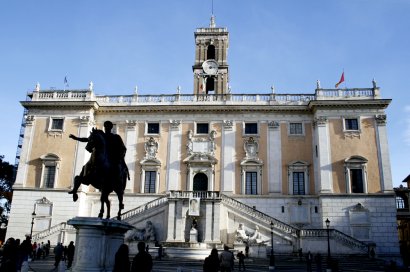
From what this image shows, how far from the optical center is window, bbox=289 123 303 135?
121 feet

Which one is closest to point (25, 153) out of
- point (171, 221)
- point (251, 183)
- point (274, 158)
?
point (171, 221)

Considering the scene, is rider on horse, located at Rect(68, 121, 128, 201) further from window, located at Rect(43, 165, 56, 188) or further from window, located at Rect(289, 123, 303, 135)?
window, located at Rect(289, 123, 303, 135)

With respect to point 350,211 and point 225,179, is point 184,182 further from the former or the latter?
point 350,211

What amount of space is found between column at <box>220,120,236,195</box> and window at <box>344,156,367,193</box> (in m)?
9.85

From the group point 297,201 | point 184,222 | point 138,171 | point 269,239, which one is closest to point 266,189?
point 297,201

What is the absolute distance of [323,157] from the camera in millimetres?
34688

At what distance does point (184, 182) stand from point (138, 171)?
14.4 ft

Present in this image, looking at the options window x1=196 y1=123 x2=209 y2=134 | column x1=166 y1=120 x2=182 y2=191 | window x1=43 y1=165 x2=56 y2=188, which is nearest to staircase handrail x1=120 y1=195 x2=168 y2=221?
column x1=166 y1=120 x2=182 y2=191

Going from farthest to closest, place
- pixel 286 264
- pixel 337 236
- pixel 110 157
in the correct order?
pixel 337 236
pixel 286 264
pixel 110 157

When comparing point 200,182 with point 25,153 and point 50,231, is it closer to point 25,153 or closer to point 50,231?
point 50,231

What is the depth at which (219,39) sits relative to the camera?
4591cm

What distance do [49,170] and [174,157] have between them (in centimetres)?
1154

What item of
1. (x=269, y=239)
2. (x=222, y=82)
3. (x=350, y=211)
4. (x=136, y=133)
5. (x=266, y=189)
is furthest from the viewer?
(x=222, y=82)

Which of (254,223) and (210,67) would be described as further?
(210,67)
